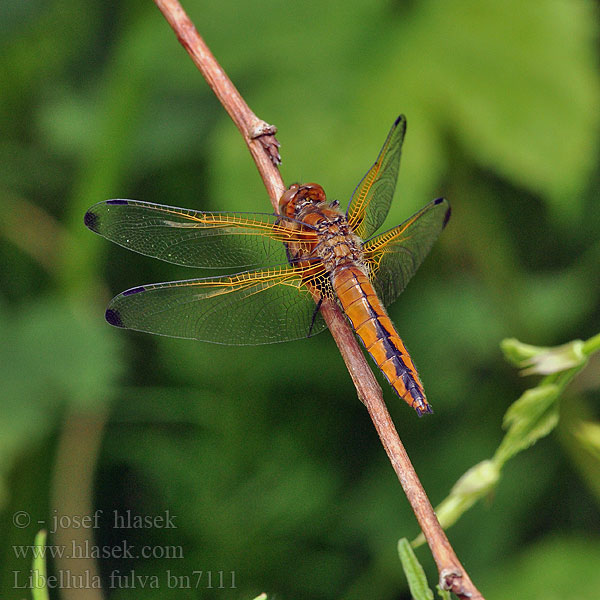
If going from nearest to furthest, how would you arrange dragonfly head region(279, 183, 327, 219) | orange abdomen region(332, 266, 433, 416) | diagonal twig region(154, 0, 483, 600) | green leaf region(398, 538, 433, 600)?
green leaf region(398, 538, 433, 600)
diagonal twig region(154, 0, 483, 600)
orange abdomen region(332, 266, 433, 416)
dragonfly head region(279, 183, 327, 219)

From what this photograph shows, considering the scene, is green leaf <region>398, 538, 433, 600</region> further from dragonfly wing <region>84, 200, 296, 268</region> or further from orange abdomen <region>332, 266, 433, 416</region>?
dragonfly wing <region>84, 200, 296, 268</region>

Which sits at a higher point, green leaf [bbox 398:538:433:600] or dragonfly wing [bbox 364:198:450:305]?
dragonfly wing [bbox 364:198:450:305]

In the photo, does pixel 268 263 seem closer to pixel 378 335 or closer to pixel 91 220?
pixel 378 335

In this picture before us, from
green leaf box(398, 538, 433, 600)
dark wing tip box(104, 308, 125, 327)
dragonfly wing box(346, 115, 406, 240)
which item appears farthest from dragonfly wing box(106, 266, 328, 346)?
green leaf box(398, 538, 433, 600)

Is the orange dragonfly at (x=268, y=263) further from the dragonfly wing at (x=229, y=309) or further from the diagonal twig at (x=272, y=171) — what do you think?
the diagonal twig at (x=272, y=171)

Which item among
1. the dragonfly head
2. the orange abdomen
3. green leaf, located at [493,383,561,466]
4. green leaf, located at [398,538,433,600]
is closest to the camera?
green leaf, located at [398,538,433,600]

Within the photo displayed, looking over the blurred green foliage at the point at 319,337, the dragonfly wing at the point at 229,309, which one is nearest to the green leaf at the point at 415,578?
the dragonfly wing at the point at 229,309

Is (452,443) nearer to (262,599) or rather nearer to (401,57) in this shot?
(401,57)

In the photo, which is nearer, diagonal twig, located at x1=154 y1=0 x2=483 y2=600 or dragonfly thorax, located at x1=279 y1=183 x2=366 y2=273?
diagonal twig, located at x1=154 y1=0 x2=483 y2=600

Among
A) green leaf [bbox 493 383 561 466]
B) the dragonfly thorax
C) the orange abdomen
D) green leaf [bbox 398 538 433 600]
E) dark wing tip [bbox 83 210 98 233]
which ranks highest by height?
dark wing tip [bbox 83 210 98 233]
